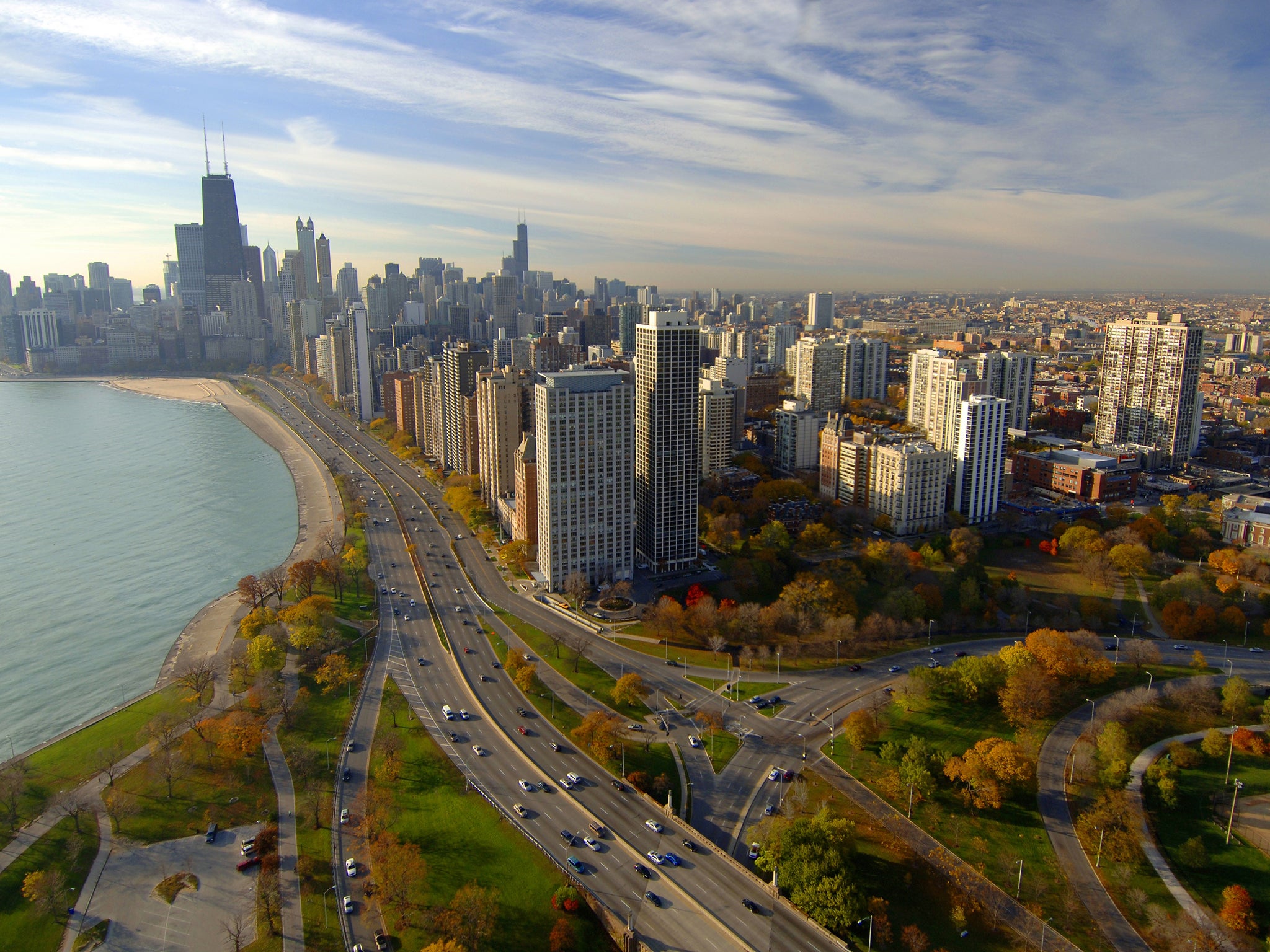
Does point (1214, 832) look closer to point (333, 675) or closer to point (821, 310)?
point (333, 675)

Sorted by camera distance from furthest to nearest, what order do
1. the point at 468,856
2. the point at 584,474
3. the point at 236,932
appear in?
the point at 584,474 < the point at 468,856 < the point at 236,932

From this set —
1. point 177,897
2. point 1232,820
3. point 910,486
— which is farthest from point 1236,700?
point 177,897

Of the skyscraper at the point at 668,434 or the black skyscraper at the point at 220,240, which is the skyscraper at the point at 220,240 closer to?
the black skyscraper at the point at 220,240

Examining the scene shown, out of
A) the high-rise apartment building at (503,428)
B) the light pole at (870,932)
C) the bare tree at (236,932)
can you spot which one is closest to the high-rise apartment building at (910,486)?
the high-rise apartment building at (503,428)

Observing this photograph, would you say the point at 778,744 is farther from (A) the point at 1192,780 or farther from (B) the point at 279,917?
(B) the point at 279,917

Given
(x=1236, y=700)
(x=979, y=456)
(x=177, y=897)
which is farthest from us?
(x=979, y=456)

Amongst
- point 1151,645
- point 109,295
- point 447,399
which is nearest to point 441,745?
point 1151,645

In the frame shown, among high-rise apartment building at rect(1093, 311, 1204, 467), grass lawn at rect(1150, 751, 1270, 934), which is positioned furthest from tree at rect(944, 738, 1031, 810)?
high-rise apartment building at rect(1093, 311, 1204, 467)

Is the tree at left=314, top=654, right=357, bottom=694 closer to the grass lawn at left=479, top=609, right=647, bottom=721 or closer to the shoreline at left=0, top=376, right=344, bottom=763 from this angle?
the shoreline at left=0, top=376, right=344, bottom=763
